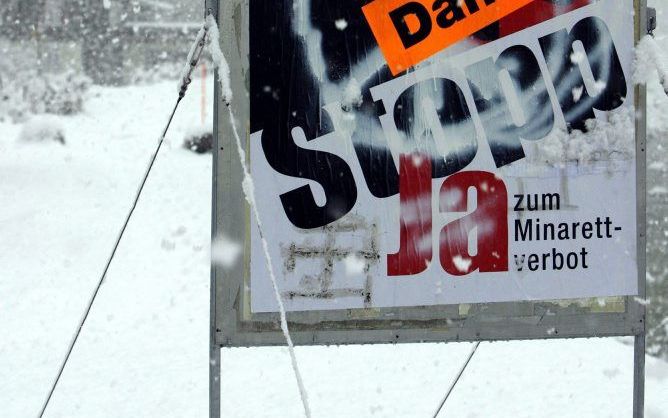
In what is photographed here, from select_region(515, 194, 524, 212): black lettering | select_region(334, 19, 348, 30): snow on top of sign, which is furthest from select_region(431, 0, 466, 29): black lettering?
select_region(515, 194, 524, 212): black lettering

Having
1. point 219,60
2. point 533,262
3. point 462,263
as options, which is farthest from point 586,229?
point 219,60

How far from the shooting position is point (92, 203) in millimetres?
13164

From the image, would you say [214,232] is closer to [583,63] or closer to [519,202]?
[519,202]

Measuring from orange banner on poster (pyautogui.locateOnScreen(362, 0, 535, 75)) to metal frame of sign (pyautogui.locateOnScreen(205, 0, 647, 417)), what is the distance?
1.86ft

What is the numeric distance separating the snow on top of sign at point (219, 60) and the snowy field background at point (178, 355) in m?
2.57

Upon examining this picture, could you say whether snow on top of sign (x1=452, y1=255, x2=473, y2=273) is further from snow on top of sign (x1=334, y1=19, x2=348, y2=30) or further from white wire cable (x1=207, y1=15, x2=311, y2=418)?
snow on top of sign (x1=334, y1=19, x2=348, y2=30)

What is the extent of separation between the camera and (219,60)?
325 cm

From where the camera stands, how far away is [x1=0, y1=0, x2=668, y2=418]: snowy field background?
5.30 metres

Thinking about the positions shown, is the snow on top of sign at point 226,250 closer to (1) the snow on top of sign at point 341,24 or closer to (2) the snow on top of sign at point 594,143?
(1) the snow on top of sign at point 341,24

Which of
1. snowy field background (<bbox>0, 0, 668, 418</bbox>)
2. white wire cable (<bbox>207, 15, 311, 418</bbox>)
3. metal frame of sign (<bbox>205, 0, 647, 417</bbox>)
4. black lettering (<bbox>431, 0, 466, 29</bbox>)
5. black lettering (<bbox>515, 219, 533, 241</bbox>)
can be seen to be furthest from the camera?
snowy field background (<bbox>0, 0, 668, 418</bbox>)

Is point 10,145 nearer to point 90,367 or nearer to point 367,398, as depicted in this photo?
point 90,367

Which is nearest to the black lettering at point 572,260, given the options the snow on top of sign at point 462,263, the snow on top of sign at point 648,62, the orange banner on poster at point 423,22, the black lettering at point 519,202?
the black lettering at point 519,202

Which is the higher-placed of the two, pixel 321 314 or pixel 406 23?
pixel 406 23

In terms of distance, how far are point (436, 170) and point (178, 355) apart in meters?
3.85
